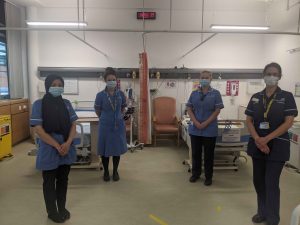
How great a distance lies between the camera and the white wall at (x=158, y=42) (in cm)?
641

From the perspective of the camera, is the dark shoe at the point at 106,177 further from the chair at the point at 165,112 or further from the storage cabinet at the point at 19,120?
the storage cabinet at the point at 19,120

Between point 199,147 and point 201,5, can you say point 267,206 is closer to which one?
point 199,147

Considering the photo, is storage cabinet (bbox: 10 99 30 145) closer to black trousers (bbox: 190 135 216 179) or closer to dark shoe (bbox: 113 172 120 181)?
dark shoe (bbox: 113 172 120 181)

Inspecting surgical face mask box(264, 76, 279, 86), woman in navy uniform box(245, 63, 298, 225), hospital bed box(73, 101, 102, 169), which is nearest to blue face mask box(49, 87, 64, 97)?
hospital bed box(73, 101, 102, 169)

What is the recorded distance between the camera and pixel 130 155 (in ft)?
17.5

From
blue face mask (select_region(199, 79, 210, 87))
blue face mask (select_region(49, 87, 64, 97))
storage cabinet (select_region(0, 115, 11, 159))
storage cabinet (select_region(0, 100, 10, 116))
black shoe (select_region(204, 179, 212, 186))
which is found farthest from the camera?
storage cabinet (select_region(0, 100, 10, 116))

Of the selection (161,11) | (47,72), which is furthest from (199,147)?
(47,72)

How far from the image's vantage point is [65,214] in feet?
9.23

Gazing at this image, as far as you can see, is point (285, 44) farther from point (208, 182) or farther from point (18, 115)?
point (18, 115)

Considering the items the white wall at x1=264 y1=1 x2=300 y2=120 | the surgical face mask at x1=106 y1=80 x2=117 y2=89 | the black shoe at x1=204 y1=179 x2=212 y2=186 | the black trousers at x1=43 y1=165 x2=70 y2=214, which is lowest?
the black shoe at x1=204 y1=179 x2=212 y2=186

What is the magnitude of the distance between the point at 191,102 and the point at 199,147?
0.62 m

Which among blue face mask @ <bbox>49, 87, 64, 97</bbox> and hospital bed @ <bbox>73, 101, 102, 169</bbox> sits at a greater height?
blue face mask @ <bbox>49, 87, 64, 97</bbox>

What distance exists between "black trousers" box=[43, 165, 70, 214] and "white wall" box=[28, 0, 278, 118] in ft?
13.4

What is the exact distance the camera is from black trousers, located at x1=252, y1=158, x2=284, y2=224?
2475 millimetres
